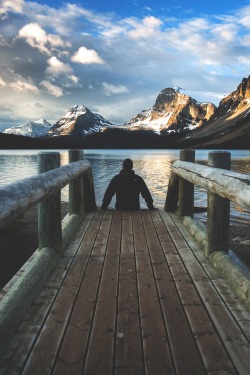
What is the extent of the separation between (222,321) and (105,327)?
97cm

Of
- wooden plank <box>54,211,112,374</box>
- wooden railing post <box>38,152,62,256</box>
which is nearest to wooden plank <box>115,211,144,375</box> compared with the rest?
wooden plank <box>54,211,112,374</box>

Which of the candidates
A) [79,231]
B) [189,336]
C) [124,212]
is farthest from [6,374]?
[124,212]

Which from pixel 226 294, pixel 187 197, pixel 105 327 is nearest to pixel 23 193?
pixel 105 327

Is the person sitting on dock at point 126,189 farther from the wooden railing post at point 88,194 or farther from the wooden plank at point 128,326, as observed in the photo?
the wooden plank at point 128,326

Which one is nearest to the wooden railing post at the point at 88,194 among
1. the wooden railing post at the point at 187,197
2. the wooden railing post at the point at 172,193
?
the wooden railing post at the point at 172,193

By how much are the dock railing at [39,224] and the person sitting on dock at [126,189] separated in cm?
182

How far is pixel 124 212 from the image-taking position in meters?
6.50

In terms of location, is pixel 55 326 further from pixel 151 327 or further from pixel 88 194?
pixel 88 194

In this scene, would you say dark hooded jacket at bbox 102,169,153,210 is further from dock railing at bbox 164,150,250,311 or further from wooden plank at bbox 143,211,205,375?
wooden plank at bbox 143,211,205,375

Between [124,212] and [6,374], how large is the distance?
4.84 metres

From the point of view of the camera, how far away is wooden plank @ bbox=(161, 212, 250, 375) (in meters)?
1.91

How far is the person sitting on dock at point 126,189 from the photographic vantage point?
21.6 ft

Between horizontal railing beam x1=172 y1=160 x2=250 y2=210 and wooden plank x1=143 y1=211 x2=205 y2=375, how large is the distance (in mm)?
1080

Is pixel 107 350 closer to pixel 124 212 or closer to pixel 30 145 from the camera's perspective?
pixel 124 212
